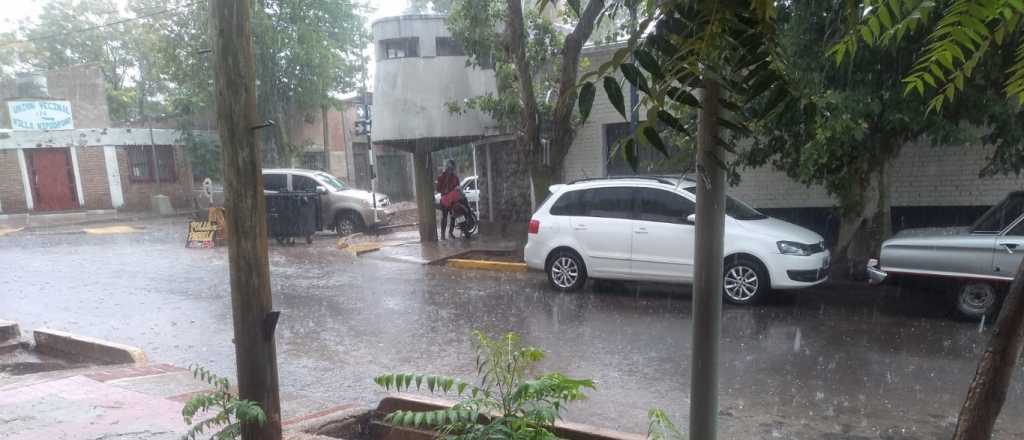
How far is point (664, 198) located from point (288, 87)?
19.2m

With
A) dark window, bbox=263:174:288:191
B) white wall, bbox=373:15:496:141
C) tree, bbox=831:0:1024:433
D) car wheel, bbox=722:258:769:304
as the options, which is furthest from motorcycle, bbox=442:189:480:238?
tree, bbox=831:0:1024:433

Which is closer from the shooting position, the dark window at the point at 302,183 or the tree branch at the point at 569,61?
the tree branch at the point at 569,61

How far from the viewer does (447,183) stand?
53.6 feet

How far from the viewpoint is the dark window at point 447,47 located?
1519 centimetres

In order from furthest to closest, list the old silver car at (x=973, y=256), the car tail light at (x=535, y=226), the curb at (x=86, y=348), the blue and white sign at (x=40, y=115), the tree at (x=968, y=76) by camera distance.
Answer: the blue and white sign at (x=40, y=115)
the car tail light at (x=535, y=226)
the old silver car at (x=973, y=256)
the curb at (x=86, y=348)
the tree at (x=968, y=76)

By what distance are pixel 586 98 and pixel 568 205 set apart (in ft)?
29.2

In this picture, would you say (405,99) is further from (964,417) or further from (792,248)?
(964,417)

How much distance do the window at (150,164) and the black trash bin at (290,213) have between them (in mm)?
14793

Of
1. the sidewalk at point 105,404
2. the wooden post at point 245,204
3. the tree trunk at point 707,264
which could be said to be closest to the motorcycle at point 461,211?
the sidewalk at point 105,404

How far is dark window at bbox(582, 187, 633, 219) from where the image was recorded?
9938 millimetres

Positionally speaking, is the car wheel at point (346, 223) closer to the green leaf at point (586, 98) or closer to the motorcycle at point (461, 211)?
the motorcycle at point (461, 211)

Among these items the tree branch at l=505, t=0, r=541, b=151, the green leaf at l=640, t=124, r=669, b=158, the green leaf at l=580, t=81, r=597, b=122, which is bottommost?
the green leaf at l=640, t=124, r=669, b=158

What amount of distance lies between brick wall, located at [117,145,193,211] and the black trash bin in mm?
14507

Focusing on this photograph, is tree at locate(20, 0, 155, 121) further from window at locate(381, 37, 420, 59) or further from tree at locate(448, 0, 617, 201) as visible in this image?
tree at locate(448, 0, 617, 201)
